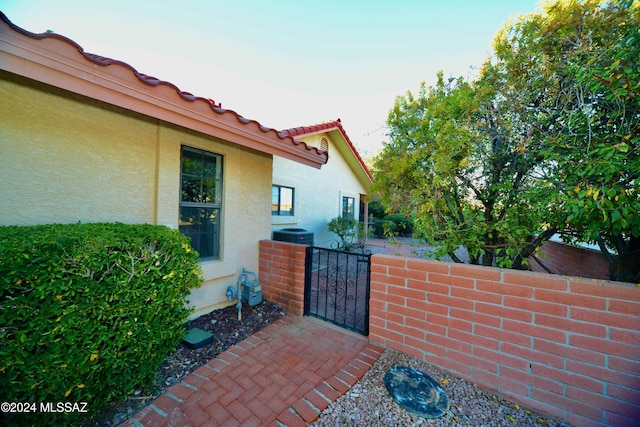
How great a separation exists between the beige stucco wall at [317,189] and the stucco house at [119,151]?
12.2ft

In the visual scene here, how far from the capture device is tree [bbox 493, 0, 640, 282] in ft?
6.22

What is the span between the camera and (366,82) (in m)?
8.89

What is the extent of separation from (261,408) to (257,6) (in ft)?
24.6

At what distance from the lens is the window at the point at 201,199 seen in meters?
3.76

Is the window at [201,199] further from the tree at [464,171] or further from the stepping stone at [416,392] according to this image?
the stepping stone at [416,392]

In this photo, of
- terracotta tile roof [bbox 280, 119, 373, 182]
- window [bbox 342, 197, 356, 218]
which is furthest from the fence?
window [bbox 342, 197, 356, 218]

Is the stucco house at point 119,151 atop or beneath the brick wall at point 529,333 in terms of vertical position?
atop

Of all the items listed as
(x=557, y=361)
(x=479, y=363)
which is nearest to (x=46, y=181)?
(x=479, y=363)

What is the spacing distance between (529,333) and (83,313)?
3.95 metres

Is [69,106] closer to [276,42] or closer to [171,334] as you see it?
[171,334]

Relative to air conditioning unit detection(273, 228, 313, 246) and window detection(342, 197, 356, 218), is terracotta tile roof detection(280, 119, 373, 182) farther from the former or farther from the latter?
air conditioning unit detection(273, 228, 313, 246)

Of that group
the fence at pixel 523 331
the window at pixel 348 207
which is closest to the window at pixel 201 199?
the fence at pixel 523 331

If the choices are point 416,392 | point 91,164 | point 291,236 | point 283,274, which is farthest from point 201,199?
point 416,392

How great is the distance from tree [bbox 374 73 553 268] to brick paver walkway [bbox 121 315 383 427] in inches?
76.7
